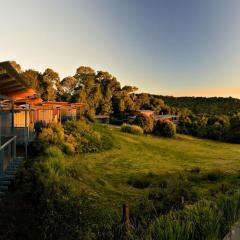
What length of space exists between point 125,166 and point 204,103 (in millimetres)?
90031

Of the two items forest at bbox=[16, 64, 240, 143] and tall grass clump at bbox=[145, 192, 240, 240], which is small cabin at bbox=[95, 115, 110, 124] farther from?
tall grass clump at bbox=[145, 192, 240, 240]

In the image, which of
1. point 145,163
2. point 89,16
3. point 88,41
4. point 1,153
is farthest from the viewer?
point 88,41

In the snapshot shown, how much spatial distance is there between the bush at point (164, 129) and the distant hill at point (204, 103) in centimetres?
4985

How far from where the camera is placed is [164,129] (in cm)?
4406

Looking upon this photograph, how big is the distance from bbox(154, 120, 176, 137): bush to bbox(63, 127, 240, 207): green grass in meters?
6.89

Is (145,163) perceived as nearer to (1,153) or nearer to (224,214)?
(1,153)

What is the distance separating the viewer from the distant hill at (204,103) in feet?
313

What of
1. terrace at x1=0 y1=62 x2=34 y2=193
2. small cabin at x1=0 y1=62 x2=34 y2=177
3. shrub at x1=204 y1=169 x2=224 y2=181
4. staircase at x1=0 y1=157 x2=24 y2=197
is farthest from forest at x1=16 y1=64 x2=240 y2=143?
staircase at x1=0 y1=157 x2=24 y2=197

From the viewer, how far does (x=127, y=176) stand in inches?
710

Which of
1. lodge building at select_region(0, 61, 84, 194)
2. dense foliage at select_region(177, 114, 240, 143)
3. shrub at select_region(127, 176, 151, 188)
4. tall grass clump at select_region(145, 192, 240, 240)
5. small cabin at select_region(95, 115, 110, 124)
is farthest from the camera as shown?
small cabin at select_region(95, 115, 110, 124)

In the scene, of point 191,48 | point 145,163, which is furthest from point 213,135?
point 145,163

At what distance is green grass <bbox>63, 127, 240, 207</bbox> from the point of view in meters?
13.5

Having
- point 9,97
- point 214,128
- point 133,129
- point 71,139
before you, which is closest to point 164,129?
point 133,129

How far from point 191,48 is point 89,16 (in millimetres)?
20653
